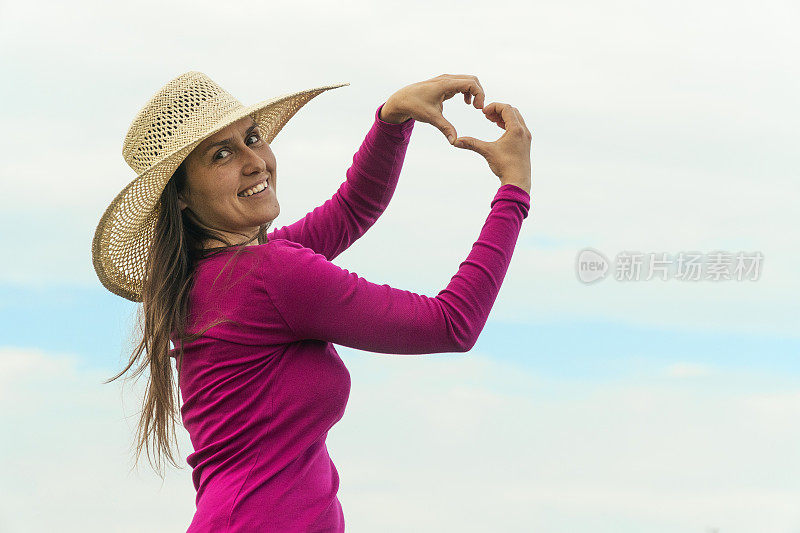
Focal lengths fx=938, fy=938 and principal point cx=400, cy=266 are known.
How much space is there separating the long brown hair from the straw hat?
5 centimetres

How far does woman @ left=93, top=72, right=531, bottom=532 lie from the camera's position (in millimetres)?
1538

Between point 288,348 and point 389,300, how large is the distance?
0.21m

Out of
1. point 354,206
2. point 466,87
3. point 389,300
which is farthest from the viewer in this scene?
point 354,206

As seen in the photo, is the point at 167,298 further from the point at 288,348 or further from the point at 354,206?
the point at 354,206

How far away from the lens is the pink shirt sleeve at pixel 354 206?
193 centimetres

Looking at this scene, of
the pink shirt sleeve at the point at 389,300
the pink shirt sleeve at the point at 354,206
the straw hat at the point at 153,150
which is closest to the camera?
the pink shirt sleeve at the point at 389,300

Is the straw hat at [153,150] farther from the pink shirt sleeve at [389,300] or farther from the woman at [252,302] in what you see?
the pink shirt sleeve at [389,300]

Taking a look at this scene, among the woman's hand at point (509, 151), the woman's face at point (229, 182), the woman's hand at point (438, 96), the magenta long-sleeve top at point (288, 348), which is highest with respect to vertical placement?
the woman's hand at point (438, 96)

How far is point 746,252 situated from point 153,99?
2510 millimetres

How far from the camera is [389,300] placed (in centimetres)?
153

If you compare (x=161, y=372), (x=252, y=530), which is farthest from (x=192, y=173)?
(x=252, y=530)

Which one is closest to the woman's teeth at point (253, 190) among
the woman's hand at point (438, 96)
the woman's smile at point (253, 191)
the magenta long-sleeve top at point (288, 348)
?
the woman's smile at point (253, 191)

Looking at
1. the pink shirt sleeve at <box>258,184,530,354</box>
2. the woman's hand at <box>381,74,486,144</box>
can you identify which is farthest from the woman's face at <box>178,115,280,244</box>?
the woman's hand at <box>381,74,486,144</box>

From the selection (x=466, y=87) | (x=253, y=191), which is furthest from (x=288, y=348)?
(x=466, y=87)
